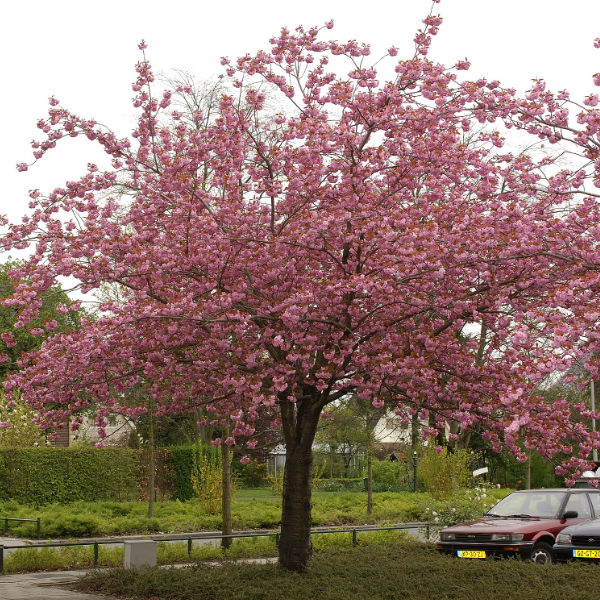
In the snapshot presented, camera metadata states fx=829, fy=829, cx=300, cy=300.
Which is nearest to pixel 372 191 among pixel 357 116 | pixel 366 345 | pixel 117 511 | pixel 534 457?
pixel 357 116

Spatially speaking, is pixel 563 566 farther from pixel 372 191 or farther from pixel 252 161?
pixel 252 161

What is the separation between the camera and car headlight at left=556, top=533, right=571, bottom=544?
13.0 meters

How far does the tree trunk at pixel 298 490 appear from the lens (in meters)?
12.0

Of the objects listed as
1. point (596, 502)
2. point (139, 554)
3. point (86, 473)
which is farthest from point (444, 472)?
point (139, 554)

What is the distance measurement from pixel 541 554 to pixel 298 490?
414 cm

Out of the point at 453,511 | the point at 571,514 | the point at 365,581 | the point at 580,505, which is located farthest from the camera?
the point at 453,511

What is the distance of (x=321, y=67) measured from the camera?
12648 millimetres

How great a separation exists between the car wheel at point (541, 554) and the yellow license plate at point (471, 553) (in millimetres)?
789

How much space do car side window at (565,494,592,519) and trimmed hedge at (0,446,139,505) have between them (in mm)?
16620

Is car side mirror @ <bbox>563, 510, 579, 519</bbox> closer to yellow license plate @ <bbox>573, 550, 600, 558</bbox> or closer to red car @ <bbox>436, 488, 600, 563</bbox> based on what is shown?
red car @ <bbox>436, 488, 600, 563</bbox>

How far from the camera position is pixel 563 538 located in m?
13.1

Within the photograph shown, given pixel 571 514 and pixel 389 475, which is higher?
pixel 571 514

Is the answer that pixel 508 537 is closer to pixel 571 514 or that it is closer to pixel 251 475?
pixel 571 514

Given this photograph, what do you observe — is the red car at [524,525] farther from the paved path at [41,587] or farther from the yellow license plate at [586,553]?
the paved path at [41,587]
